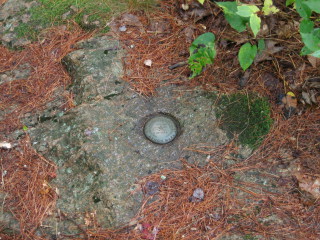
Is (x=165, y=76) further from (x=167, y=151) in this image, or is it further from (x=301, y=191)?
(x=301, y=191)

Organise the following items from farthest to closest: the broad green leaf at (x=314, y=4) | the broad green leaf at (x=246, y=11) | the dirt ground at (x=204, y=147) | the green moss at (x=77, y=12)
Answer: the green moss at (x=77, y=12), the dirt ground at (x=204, y=147), the broad green leaf at (x=246, y=11), the broad green leaf at (x=314, y=4)

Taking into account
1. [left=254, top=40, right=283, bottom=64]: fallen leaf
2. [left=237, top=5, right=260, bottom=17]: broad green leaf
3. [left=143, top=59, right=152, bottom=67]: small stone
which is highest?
[left=237, top=5, right=260, bottom=17]: broad green leaf

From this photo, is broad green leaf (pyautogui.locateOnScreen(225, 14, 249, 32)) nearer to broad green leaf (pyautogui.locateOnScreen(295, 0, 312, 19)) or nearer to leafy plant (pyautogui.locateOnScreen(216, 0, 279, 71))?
leafy plant (pyautogui.locateOnScreen(216, 0, 279, 71))

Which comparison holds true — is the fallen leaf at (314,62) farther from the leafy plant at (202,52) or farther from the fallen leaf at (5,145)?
the fallen leaf at (5,145)

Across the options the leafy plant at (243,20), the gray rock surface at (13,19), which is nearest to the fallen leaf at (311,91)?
the leafy plant at (243,20)

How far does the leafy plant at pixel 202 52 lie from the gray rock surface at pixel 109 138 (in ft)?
0.75

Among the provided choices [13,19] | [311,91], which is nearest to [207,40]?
[311,91]

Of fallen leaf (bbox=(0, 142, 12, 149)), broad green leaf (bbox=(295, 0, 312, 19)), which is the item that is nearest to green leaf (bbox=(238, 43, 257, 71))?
broad green leaf (bbox=(295, 0, 312, 19))

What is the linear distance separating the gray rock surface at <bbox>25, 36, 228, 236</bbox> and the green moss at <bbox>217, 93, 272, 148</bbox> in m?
0.10

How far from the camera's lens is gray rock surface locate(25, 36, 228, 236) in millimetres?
2316

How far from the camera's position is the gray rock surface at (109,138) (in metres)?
2.32

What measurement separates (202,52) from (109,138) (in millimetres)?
1020

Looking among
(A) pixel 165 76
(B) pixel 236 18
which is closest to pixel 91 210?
(A) pixel 165 76

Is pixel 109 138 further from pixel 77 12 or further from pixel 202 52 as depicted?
pixel 77 12
